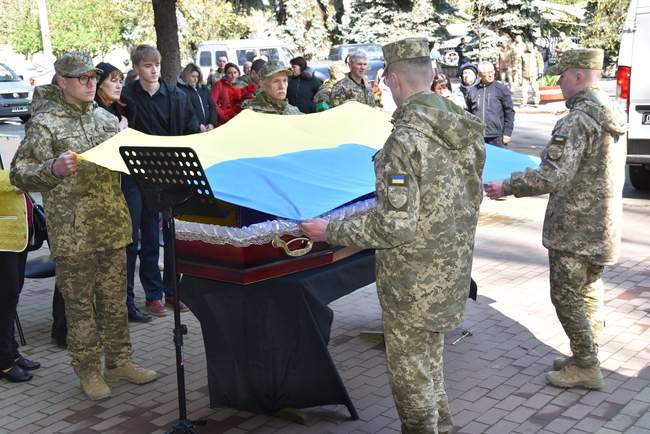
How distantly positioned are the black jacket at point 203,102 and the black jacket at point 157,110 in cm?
289

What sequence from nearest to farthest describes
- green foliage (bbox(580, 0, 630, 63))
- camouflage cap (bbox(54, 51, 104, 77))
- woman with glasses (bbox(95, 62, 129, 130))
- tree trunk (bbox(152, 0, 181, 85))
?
→ camouflage cap (bbox(54, 51, 104, 77)), woman with glasses (bbox(95, 62, 129, 130)), tree trunk (bbox(152, 0, 181, 85)), green foliage (bbox(580, 0, 630, 63))

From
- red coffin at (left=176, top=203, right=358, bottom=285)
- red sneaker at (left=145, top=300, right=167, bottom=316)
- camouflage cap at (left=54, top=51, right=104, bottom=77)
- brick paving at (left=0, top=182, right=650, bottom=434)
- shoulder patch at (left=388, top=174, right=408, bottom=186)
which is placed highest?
camouflage cap at (left=54, top=51, right=104, bottom=77)

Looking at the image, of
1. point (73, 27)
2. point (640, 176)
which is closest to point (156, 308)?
point (640, 176)

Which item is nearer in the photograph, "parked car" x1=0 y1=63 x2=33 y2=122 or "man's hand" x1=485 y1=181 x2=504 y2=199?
"man's hand" x1=485 y1=181 x2=504 y2=199

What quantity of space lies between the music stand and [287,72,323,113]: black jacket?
7892mm

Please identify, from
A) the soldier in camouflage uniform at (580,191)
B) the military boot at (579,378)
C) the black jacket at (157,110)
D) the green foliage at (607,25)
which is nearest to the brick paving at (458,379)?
the military boot at (579,378)

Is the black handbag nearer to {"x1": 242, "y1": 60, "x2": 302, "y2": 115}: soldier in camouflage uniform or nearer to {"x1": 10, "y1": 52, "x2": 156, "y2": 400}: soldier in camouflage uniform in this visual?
{"x1": 10, "y1": 52, "x2": 156, "y2": 400}: soldier in camouflage uniform

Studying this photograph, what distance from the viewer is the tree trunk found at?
10508 millimetres

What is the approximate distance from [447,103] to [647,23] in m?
7.43

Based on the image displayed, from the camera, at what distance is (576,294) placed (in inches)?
186

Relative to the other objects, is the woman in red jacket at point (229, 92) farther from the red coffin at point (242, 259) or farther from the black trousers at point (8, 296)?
the red coffin at point (242, 259)

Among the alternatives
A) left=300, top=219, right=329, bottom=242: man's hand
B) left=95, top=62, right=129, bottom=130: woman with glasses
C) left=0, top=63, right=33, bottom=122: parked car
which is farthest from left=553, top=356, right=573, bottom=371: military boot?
left=0, top=63, right=33, bottom=122: parked car

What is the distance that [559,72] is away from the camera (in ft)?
15.5

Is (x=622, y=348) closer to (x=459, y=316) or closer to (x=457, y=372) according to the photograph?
(x=457, y=372)
